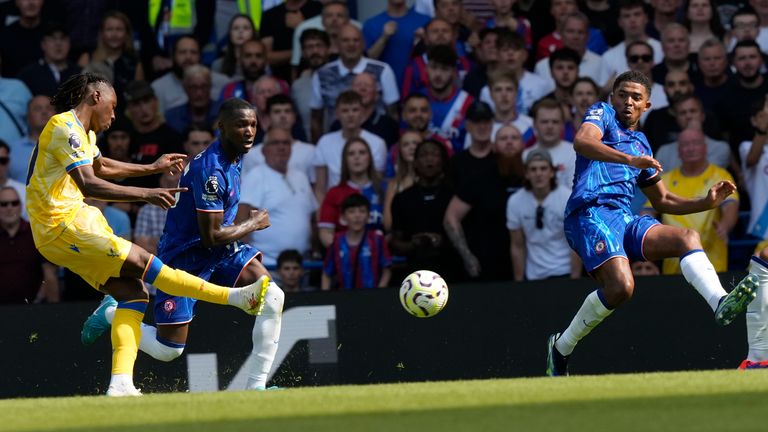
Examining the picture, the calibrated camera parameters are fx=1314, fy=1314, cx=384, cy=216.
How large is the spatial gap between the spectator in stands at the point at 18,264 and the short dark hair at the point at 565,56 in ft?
18.1

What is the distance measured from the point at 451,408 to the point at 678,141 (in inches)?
255

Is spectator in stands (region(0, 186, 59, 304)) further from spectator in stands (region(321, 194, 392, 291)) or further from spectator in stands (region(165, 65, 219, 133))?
spectator in stands (region(321, 194, 392, 291))

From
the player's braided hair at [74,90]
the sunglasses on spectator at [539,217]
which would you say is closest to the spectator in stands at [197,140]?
the sunglasses on spectator at [539,217]

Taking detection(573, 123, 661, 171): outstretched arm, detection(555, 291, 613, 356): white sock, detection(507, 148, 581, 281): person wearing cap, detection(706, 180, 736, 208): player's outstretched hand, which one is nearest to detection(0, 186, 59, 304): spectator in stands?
detection(507, 148, 581, 281): person wearing cap

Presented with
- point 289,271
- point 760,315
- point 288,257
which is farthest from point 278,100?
point 760,315

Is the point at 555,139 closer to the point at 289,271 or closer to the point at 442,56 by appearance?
the point at 442,56

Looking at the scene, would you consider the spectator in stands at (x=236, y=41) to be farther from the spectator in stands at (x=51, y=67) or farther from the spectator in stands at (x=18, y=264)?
the spectator in stands at (x=18, y=264)

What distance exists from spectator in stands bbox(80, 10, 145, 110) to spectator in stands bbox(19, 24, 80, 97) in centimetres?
38

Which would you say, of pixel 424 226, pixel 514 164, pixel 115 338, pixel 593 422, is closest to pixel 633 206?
pixel 514 164

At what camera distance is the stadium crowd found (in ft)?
41.5

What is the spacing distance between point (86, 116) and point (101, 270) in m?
1.05

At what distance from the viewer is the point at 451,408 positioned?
22.9ft

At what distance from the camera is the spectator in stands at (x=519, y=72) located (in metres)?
13.9

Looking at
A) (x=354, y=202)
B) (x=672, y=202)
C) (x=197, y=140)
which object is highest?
(x=197, y=140)
